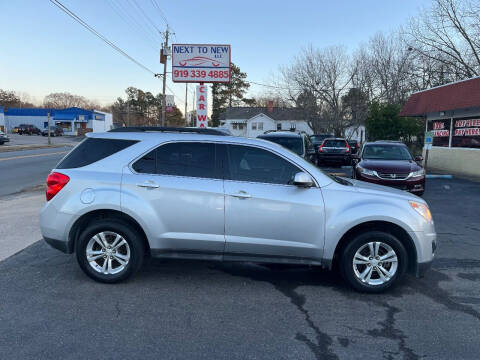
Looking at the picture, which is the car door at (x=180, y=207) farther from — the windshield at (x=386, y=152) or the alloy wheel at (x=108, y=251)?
the windshield at (x=386, y=152)

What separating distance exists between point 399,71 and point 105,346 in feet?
108

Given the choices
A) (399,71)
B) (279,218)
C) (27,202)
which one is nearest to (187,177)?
(279,218)

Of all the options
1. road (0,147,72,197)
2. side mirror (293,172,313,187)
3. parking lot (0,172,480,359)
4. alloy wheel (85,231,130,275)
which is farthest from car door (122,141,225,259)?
road (0,147,72,197)

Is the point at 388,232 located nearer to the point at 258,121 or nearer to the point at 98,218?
the point at 98,218

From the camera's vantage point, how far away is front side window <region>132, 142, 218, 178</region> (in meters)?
4.54

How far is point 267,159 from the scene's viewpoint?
4602 millimetres

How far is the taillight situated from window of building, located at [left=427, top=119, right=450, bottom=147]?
1898 centimetres

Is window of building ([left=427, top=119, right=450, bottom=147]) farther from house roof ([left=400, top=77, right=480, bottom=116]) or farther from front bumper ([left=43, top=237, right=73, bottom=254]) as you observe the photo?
front bumper ([left=43, top=237, right=73, bottom=254])

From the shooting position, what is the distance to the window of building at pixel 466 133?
16.7 metres

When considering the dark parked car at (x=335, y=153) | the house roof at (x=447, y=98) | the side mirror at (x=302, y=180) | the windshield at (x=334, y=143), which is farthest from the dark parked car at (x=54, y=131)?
the side mirror at (x=302, y=180)

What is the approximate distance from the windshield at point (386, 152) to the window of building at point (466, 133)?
6.73m

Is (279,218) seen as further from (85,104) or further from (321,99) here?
(85,104)

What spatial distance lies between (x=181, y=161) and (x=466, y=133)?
16.8 metres

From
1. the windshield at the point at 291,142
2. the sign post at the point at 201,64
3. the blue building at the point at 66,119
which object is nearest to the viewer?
the windshield at the point at 291,142
